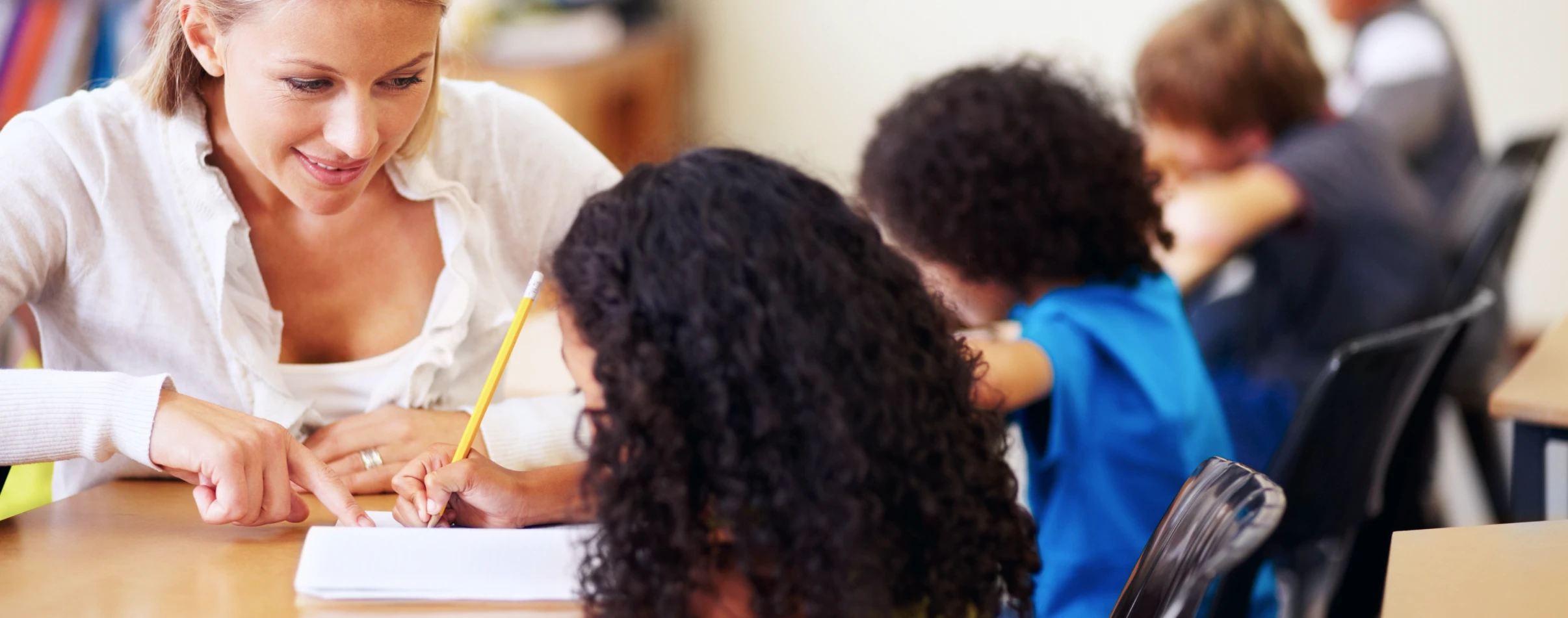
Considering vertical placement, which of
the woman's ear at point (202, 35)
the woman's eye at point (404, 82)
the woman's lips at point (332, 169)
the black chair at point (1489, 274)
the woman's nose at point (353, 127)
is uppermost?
the woman's ear at point (202, 35)

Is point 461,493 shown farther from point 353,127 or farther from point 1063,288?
point 1063,288

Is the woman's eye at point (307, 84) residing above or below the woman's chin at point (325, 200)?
above

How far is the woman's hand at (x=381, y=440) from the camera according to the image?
1101 millimetres

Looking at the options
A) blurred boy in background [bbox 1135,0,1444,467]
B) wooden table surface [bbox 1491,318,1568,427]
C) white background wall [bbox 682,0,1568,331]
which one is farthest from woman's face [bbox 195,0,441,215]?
white background wall [bbox 682,0,1568,331]

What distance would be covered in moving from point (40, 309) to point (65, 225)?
0.35ft

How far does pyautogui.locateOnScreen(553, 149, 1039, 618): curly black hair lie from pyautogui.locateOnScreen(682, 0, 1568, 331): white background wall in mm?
2791

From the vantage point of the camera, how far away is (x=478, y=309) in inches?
50.3

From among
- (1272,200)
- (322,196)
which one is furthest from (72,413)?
(1272,200)

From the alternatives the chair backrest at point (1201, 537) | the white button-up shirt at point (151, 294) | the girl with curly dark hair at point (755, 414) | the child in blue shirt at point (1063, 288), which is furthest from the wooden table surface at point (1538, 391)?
the white button-up shirt at point (151, 294)

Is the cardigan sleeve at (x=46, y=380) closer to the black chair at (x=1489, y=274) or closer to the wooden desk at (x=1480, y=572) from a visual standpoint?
the wooden desk at (x=1480, y=572)

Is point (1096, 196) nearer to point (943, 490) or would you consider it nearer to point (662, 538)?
point (943, 490)

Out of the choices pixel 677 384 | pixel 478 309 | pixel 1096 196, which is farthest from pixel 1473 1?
pixel 677 384

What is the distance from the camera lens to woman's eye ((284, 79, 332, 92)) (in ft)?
3.39

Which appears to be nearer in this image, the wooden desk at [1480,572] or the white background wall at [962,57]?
the wooden desk at [1480,572]
